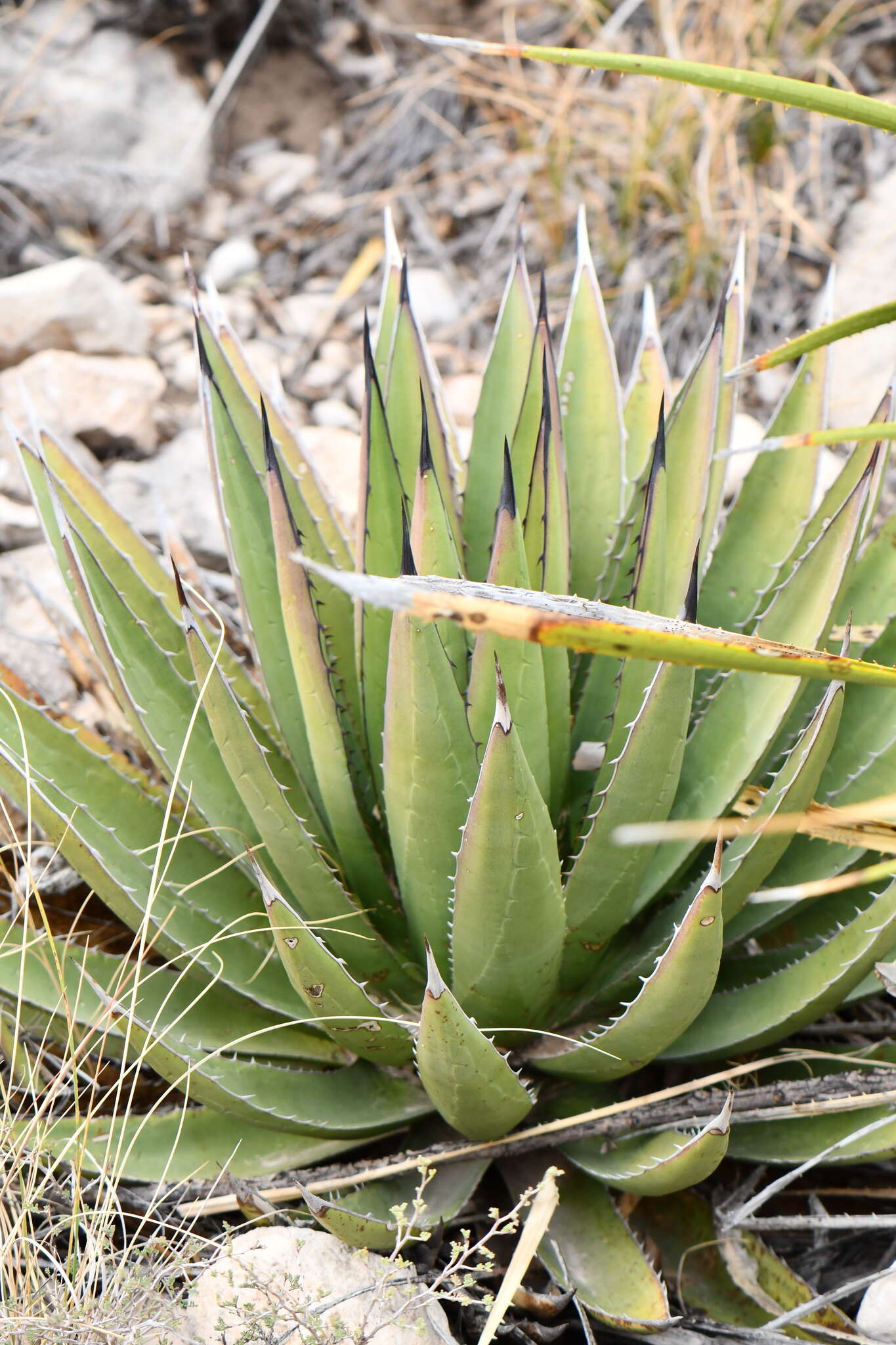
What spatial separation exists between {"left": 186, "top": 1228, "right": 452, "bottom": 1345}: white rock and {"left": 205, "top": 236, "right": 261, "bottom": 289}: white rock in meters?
2.87

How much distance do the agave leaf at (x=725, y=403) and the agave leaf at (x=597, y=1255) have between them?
30.4 inches

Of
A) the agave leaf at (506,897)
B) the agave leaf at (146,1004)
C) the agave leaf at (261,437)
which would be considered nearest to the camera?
the agave leaf at (506,897)

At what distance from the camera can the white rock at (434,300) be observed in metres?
3.31

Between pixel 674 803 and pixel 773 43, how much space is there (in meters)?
2.93

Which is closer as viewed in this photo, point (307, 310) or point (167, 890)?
point (167, 890)

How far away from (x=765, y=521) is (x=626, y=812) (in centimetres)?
53

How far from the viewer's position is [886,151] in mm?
3428

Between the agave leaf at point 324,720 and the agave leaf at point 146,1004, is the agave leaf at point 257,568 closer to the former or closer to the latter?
the agave leaf at point 324,720

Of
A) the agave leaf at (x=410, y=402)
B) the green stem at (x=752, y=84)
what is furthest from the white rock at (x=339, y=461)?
the green stem at (x=752, y=84)

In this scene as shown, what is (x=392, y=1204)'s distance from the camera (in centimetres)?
127

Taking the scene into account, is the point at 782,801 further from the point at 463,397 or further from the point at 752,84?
the point at 463,397

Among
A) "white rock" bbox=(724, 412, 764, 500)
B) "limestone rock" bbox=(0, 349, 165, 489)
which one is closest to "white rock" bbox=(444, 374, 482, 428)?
"white rock" bbox=(724, 412, 764, 500)

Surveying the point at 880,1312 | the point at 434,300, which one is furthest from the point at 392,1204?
the point at 434,300

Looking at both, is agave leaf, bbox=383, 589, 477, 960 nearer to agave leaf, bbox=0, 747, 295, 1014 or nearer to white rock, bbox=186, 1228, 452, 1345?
agave leaf, bbox=0, 747, 295, 1014
